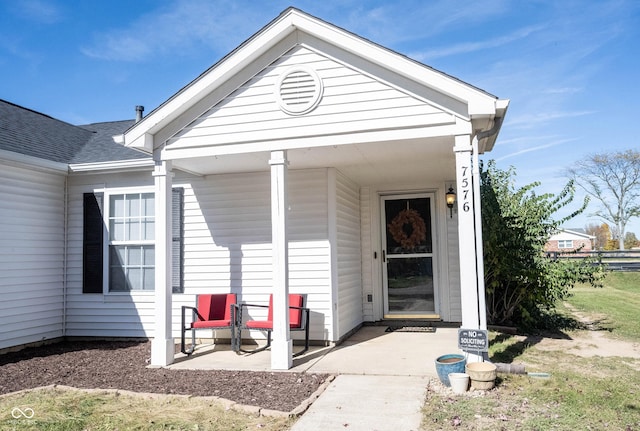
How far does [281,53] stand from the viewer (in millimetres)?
5590

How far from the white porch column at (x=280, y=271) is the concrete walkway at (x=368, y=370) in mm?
218

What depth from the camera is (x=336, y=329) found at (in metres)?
6.80

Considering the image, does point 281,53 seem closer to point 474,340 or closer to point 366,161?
point 366,161

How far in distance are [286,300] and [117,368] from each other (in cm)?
229

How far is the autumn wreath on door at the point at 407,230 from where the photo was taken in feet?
27.8

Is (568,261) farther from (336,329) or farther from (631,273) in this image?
(631,273)

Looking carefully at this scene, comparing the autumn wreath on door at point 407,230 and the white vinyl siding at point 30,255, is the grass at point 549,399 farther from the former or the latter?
the white vinyl siding at point 30,255

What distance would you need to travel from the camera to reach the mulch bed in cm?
457

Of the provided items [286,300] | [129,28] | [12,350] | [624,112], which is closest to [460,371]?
[286,300]

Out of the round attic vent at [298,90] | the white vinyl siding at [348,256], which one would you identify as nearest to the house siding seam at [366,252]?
the white vinyl siding at [348,256]

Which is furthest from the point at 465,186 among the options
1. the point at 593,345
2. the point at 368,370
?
the point at 593,345

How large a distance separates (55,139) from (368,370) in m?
7.11

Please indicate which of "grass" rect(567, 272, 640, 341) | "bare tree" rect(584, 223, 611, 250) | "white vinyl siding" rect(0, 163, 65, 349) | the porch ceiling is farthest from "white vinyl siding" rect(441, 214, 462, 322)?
"bare tree" rect(584, 223, 611, 250)

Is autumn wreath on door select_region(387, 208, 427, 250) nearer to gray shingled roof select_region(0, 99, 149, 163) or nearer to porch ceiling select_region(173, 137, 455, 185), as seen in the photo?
porch ceiling select_region(173, 137, 455, 185)
